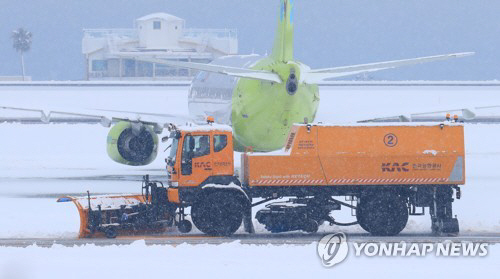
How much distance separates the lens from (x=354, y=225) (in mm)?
24906

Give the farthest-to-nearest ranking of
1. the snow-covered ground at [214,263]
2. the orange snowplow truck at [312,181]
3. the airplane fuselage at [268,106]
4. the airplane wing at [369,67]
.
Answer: the airplane fuselage at [268,106] < the airplane wing at [369,67] < the orange snowplow truck at [312,181] < the snow-covered ground at [214,263]

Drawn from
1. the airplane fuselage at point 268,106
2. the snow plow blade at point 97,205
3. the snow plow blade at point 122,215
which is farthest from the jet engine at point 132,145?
the snow plow blade at point 122,215

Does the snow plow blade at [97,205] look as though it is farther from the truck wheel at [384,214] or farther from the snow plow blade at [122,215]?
the truck wheel at [384,214]

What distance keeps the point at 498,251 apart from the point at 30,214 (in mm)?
11657

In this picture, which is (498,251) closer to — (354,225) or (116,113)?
(354,225)

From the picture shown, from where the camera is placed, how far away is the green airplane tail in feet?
107

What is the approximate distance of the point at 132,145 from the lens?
125ft

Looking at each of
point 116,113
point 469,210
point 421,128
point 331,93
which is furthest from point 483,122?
point 421,128

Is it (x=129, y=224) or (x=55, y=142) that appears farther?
(x=55, y=142)

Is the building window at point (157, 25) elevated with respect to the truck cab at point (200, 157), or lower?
elevated

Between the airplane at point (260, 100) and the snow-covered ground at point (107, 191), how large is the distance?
62.2 inches

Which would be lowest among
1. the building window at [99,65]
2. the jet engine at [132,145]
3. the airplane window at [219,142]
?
the jet engine at [132,145]
